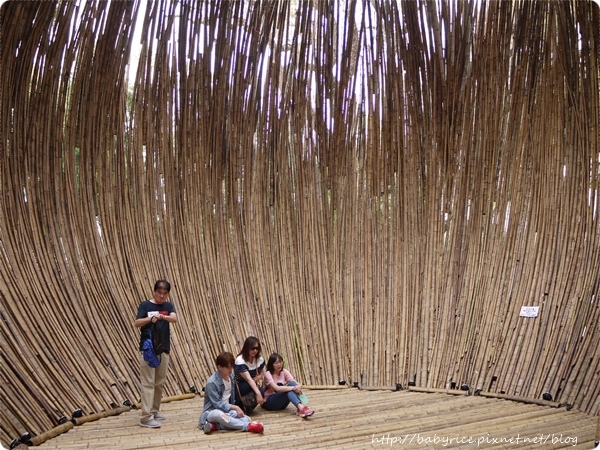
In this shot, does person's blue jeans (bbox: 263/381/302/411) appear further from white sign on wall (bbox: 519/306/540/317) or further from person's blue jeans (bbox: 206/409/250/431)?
white sign on wall (bbox: 519/306/540/317)

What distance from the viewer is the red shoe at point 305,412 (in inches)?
166

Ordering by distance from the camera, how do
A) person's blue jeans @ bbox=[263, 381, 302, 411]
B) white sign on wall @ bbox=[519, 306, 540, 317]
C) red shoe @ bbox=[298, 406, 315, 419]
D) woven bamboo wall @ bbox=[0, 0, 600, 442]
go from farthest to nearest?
white sign on wall @ bbox=[519, 306, 540, 317] → woven bamboo wall @ bbox=[0, 0, 600, 442] → person's blue jeans @ bbox=[263, 381, 302, 411] → red shoe @ bbox=[298, 406, 315, 419]

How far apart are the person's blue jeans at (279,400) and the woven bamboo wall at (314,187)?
2.65 ft

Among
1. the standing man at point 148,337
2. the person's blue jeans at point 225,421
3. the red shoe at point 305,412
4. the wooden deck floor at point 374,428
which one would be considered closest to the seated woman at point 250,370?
the wooden deck floor at point 374,428

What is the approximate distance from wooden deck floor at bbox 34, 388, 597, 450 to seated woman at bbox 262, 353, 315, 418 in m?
0.08

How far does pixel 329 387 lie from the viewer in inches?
209

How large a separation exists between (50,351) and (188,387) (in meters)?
1.22

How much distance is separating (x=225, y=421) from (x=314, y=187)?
270 cm

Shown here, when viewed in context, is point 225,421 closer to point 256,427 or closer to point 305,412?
point 256,427

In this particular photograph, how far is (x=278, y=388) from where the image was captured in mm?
4461

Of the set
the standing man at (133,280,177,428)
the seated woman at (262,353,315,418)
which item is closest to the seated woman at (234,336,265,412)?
the seated woman at (262,353,315,418)

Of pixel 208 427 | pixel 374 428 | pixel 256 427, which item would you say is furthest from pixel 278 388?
pixel 374 428

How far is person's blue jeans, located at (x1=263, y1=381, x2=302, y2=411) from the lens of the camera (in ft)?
14.6

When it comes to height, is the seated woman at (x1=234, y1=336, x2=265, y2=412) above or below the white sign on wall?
below
